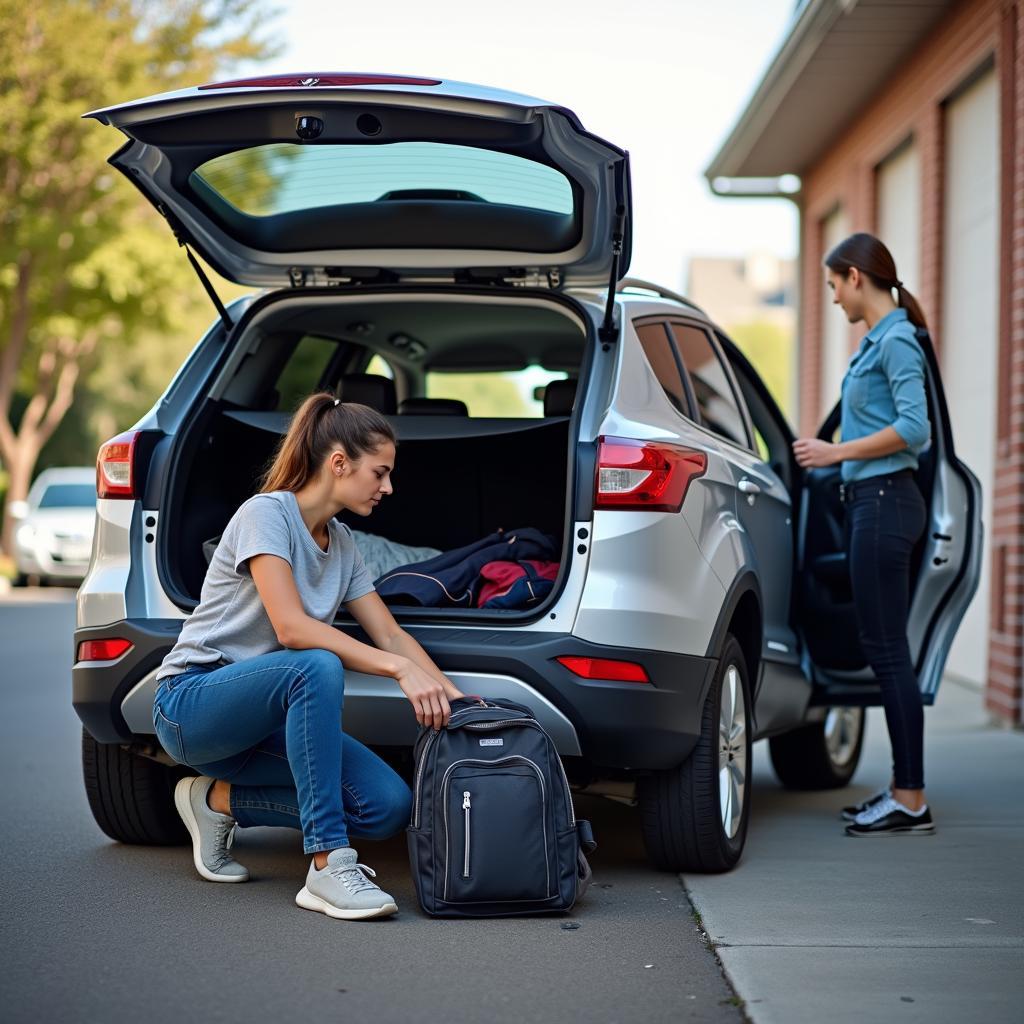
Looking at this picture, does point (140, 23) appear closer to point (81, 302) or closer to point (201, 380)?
point (81, 302)

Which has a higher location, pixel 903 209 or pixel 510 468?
pixel 903 209

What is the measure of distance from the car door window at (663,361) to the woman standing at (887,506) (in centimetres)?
69

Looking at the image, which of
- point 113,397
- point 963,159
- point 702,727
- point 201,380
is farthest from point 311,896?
point 113,397

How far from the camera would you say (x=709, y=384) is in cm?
580

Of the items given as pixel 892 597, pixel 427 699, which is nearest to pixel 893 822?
pixel 892 597

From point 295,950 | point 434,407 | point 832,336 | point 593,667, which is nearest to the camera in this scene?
point 295,950

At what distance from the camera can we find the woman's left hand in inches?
223

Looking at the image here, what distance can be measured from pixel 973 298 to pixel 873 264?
4.94 m

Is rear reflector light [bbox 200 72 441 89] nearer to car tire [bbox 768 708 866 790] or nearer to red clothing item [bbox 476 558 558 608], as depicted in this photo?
red clothing item [bbox 476 558 558 608]

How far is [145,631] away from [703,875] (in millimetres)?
1837

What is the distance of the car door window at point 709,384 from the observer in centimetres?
561

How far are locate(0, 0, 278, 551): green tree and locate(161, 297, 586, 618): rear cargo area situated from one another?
16345mm

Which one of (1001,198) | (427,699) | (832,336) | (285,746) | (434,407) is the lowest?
(285,746)

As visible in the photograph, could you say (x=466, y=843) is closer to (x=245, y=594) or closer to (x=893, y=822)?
(x=245, y=594)
